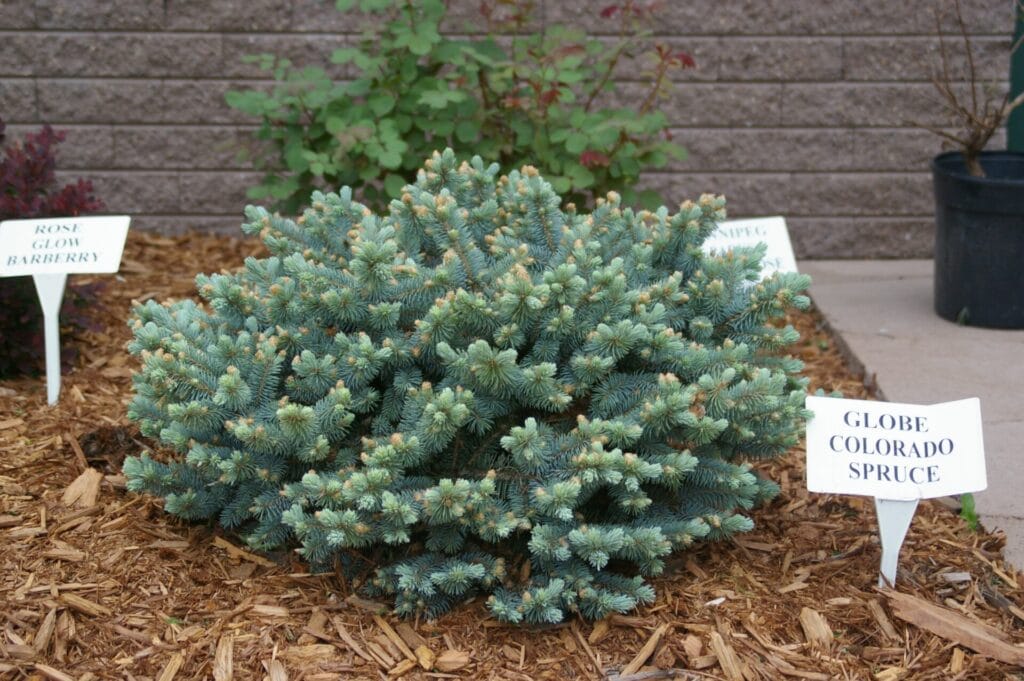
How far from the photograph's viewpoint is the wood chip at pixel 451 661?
2.25 m

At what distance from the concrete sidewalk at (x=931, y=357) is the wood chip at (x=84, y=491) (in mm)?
2215

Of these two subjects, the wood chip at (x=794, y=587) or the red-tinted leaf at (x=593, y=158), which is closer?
the wood chip at (x=794, y=587)

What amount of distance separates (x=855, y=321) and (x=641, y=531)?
2.45 m

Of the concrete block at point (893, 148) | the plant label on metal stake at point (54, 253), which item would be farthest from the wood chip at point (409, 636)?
the concrete block at point (893, 148)

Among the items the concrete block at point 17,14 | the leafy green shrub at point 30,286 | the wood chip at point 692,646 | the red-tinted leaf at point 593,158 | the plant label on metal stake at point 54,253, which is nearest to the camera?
the wood chip at point 692,646

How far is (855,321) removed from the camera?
4430 mm

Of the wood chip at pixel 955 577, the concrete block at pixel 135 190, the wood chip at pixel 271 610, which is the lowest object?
the wood chip at pixel 271 610

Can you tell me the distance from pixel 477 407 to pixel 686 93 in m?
3.28

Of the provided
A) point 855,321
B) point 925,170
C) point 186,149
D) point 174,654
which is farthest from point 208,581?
point 925,170

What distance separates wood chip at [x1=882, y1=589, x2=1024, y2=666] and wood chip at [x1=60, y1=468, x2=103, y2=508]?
1889 mm

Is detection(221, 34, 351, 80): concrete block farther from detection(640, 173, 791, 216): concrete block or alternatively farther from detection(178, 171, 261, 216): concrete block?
detection(640, 173, 791, 216): concrete block

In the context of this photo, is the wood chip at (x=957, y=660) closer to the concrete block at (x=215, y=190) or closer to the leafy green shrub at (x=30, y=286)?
the leafy green shrub at (x=30, y=286)

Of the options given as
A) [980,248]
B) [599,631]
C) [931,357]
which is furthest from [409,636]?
[980,248]

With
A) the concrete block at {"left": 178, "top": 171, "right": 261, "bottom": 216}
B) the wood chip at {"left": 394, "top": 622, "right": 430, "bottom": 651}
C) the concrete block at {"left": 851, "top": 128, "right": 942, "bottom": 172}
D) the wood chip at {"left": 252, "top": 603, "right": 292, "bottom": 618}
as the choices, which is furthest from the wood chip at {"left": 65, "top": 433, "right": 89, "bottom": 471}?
the concrete block at {"left": 851, "top": 128, "right": 942, "bottom": 172}
